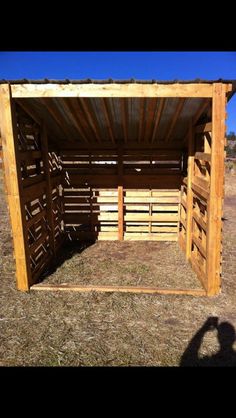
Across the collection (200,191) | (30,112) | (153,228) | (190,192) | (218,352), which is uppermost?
(30,112)

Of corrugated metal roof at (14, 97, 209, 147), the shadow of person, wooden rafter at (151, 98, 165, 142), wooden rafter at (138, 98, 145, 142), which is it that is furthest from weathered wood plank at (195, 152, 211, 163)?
the shadow of person

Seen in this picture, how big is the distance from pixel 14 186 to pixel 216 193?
345cm

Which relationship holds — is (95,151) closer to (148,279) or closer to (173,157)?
(173,157)

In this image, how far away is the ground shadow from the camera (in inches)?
262

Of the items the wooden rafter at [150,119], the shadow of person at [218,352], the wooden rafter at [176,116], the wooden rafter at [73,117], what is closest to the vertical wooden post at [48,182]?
the wooden rafter at [73,117]

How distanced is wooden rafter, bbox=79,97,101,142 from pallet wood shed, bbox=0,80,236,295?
35mm

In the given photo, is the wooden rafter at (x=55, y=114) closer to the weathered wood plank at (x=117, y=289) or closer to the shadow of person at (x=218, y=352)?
the weathered wood plank at (x=117, y=289)

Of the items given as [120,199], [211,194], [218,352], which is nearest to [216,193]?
[211,194]

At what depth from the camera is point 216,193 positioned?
16.5ft

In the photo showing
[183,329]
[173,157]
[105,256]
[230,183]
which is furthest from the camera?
[230,183]

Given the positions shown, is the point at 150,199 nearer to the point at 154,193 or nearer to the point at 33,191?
the point at 154,193
